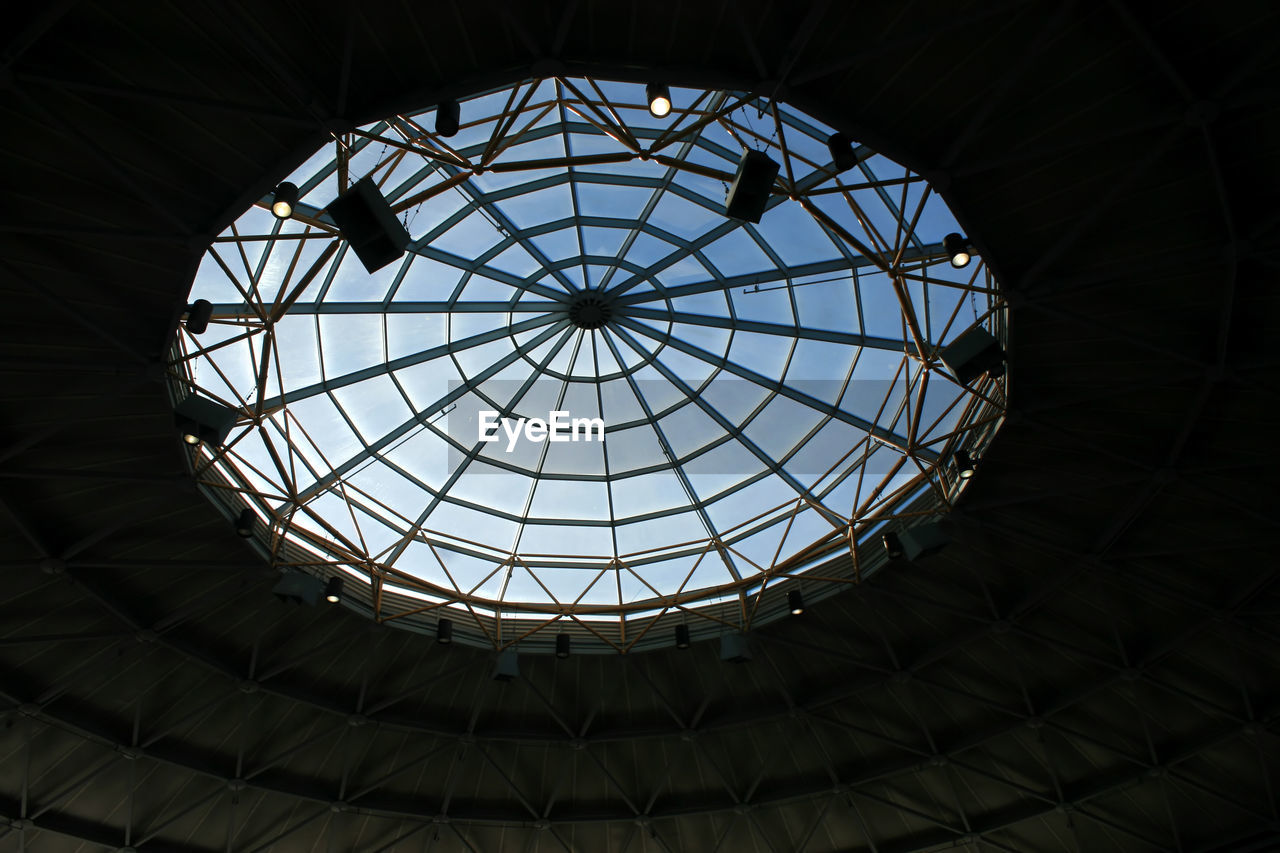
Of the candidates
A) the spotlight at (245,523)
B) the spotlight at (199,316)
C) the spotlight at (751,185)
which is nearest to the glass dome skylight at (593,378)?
the spotlight at (245,523)

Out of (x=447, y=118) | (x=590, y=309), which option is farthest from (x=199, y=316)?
(x=590, y=309)

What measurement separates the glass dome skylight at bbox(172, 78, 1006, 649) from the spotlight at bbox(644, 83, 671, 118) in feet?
16.5

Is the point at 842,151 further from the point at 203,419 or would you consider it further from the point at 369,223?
the point at 203,419

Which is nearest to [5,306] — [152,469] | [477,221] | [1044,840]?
[152,469]

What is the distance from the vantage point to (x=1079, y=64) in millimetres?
Answer: 15219

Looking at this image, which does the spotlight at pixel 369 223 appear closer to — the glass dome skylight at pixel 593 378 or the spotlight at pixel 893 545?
the glass dome skylight at pixel 593 378

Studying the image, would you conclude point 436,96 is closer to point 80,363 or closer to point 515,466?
point 80,363

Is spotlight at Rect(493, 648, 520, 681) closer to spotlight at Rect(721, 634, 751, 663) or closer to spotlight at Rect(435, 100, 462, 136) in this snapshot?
spotlight at Rect(721, 634, 751, 663)

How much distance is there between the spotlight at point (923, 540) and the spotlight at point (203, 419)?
17.4 meters

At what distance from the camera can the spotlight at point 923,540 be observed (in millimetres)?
22969

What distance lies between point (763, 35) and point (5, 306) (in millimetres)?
16180

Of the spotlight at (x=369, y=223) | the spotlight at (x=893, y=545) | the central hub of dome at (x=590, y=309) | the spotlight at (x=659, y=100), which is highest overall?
the central hub of dome at (x=590, y=309)

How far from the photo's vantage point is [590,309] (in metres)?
26.3

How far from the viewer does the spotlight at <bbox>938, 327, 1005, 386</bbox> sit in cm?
1889
